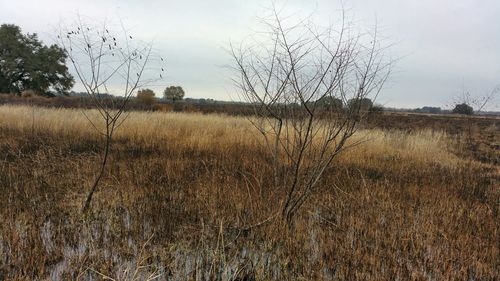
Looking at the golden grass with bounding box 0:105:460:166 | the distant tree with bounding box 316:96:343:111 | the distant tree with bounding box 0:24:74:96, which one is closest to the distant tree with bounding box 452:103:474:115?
the golden grass with bounding box 0:105:460:166

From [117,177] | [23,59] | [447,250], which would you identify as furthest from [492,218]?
[23,59]

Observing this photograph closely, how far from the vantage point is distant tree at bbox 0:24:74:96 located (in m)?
27.5

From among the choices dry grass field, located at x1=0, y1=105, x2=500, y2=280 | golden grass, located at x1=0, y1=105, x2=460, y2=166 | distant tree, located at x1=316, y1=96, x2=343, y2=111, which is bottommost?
dry grass field, located at x1=0, y1=105, x2=500, y2=280

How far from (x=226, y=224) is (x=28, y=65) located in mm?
30845

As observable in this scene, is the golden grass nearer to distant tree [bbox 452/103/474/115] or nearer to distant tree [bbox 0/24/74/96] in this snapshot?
distant tree [bbox 452/103/474/115]

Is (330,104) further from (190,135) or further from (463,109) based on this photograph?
(463,109)

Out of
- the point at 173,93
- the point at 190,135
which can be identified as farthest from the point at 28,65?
the point at 190,135

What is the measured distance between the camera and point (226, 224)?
403cm

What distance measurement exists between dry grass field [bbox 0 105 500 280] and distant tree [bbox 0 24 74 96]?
24.7 metres

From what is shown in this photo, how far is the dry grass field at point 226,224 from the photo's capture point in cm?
301

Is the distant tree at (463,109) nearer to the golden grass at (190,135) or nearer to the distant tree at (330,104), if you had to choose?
the golden grass at (190,135)

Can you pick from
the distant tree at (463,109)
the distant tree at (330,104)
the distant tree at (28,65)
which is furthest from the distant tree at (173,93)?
the distant tree at (330,104)

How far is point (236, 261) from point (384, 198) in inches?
120

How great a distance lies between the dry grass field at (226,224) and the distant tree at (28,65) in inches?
973
